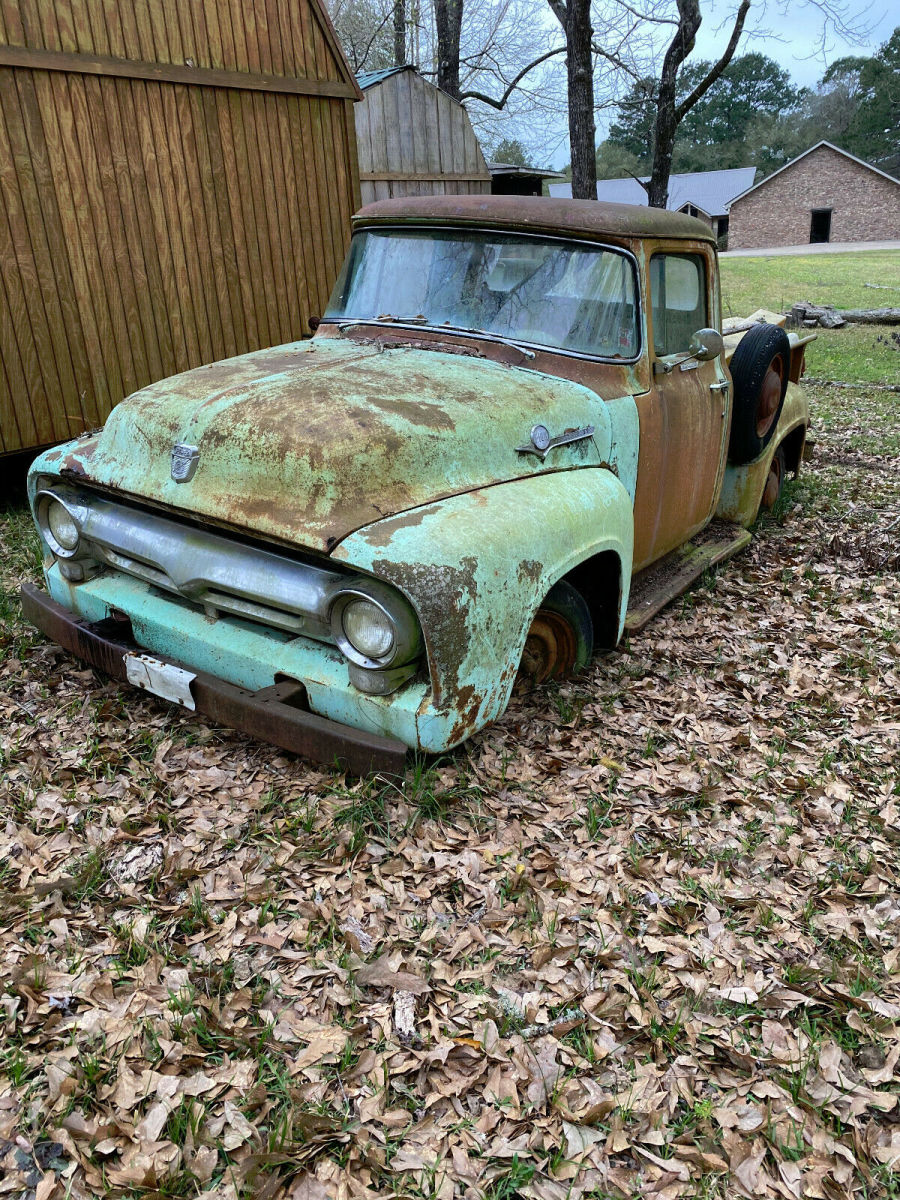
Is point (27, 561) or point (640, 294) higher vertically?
point (640, 294)


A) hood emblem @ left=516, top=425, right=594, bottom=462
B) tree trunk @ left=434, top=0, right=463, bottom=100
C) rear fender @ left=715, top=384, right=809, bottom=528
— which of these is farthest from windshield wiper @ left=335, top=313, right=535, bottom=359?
tree trunk @ left=434, top=0, right=463, bottom=100

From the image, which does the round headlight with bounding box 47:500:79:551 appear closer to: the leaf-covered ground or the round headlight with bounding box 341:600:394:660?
the leaf-covered ground

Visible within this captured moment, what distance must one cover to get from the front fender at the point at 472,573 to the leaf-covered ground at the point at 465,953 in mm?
493

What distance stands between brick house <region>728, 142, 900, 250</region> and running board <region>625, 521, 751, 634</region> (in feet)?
157

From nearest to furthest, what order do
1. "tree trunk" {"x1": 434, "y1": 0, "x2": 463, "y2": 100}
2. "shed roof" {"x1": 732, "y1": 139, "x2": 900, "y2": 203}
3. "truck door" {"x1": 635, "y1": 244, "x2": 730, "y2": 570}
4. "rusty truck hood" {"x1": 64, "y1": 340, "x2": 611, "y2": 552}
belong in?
1. "rusty truck hood" {"x1": 64, "y1": 340, "x2": 611, "y2": 552}
2. "truck door" {"x1": 635, "y1": 244, "x2": 730, "y2": 570}
3. "tree trunk" {"x1": 434, "y1": 0, "x2": 463, "y2": 100}
4. "shed roof" {"x1": 732, "y1": 139, "x2": 900, "y2": 203}

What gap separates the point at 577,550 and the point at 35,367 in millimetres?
4845

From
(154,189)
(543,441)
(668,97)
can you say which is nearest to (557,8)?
(668,97)

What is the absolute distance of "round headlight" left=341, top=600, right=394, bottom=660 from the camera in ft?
9.20

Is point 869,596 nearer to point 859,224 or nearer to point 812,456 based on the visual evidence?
point 812,456

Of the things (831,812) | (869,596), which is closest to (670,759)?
(831,812)

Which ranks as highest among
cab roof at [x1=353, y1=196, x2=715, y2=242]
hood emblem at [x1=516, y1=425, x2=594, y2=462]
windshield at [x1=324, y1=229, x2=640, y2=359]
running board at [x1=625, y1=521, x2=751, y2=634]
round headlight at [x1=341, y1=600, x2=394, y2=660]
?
cab roof at [x1=353, y1=196, x2=715, y2=242]

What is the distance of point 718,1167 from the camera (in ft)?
7.11

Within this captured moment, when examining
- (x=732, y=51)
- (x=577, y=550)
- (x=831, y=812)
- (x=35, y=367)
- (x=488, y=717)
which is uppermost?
(x=732, y=51)

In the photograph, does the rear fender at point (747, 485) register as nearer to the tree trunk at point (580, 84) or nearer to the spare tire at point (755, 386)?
the spare tire at point (755, 386)
